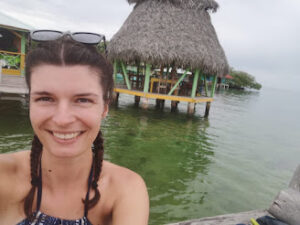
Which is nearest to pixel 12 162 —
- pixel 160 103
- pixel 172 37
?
pixel 172 37

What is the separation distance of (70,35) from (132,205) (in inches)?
43.7

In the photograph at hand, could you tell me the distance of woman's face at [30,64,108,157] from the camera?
1094 mm

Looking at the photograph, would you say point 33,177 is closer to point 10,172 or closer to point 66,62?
point 10,172

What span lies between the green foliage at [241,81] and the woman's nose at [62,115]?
4951 centimetres

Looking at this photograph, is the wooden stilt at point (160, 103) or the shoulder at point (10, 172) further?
the wooden stilt at point (160, 103)

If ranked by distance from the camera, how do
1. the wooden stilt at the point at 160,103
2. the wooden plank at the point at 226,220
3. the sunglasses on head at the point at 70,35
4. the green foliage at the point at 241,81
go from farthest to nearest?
the green foliage at the point at 241,81
the wooden stilt at the point at 160,103
the wooden plank at the point at 226,220
the sunglasses on head at the point at 70,35

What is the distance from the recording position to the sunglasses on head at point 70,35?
1.25 metres

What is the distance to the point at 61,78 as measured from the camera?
1.09 meters

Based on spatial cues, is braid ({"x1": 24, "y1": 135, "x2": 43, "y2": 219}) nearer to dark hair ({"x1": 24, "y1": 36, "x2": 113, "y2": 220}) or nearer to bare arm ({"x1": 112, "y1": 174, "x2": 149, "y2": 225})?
dark hair ({"x1": 24, "y1": 36, "x2": 113, "y2": 220})

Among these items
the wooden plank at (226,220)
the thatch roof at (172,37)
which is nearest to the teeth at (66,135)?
the wooden plank at (226,220)

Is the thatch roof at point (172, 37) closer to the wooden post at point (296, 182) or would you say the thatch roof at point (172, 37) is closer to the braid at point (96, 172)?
the wooden post at point (296, 182)

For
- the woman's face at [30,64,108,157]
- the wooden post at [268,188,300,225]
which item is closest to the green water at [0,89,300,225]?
the wooden post at [268,188,300,225]

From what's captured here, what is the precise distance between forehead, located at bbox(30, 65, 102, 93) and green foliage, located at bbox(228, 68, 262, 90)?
49.4m

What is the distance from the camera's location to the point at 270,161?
617cm
